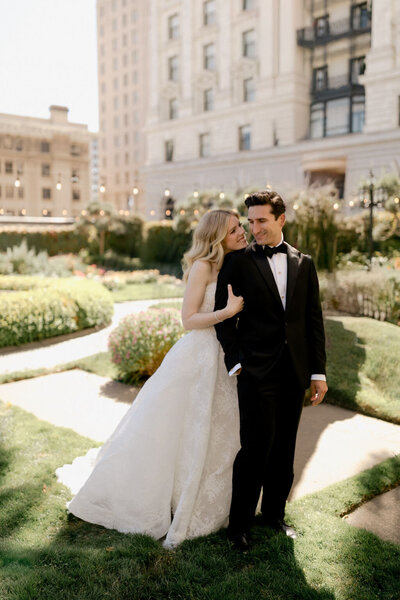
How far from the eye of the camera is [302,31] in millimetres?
37219

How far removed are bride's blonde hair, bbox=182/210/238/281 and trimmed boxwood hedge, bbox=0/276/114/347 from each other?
7641 mm

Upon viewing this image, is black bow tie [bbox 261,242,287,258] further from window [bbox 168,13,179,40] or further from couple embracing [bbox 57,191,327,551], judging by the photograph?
window [bbox 168,13,179,40]

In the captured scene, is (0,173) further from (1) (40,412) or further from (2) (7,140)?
(1) (40,412)

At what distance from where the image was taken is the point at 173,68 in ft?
152

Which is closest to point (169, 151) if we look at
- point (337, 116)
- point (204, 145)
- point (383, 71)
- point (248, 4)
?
point (204, 145)

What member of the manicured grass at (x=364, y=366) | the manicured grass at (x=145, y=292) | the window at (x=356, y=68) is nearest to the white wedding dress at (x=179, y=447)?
the manicured grass at (x=364, y=366)

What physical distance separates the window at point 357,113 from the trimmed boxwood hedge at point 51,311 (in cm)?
2843

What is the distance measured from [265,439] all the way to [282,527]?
30.8 inches

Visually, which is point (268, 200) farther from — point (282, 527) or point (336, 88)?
point (336, 88)

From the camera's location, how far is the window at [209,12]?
42812mm

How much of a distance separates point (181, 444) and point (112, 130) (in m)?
83.1

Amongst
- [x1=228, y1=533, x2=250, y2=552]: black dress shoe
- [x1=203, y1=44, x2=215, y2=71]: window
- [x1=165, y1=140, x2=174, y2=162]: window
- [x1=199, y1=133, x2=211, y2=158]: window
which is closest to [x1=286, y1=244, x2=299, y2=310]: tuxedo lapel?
[x1=228, y1=533, x2=250, y2=552]: black dress shoe

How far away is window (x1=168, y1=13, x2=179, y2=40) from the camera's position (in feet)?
150

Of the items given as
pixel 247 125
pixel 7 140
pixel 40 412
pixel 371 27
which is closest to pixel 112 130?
pixel 7 140
